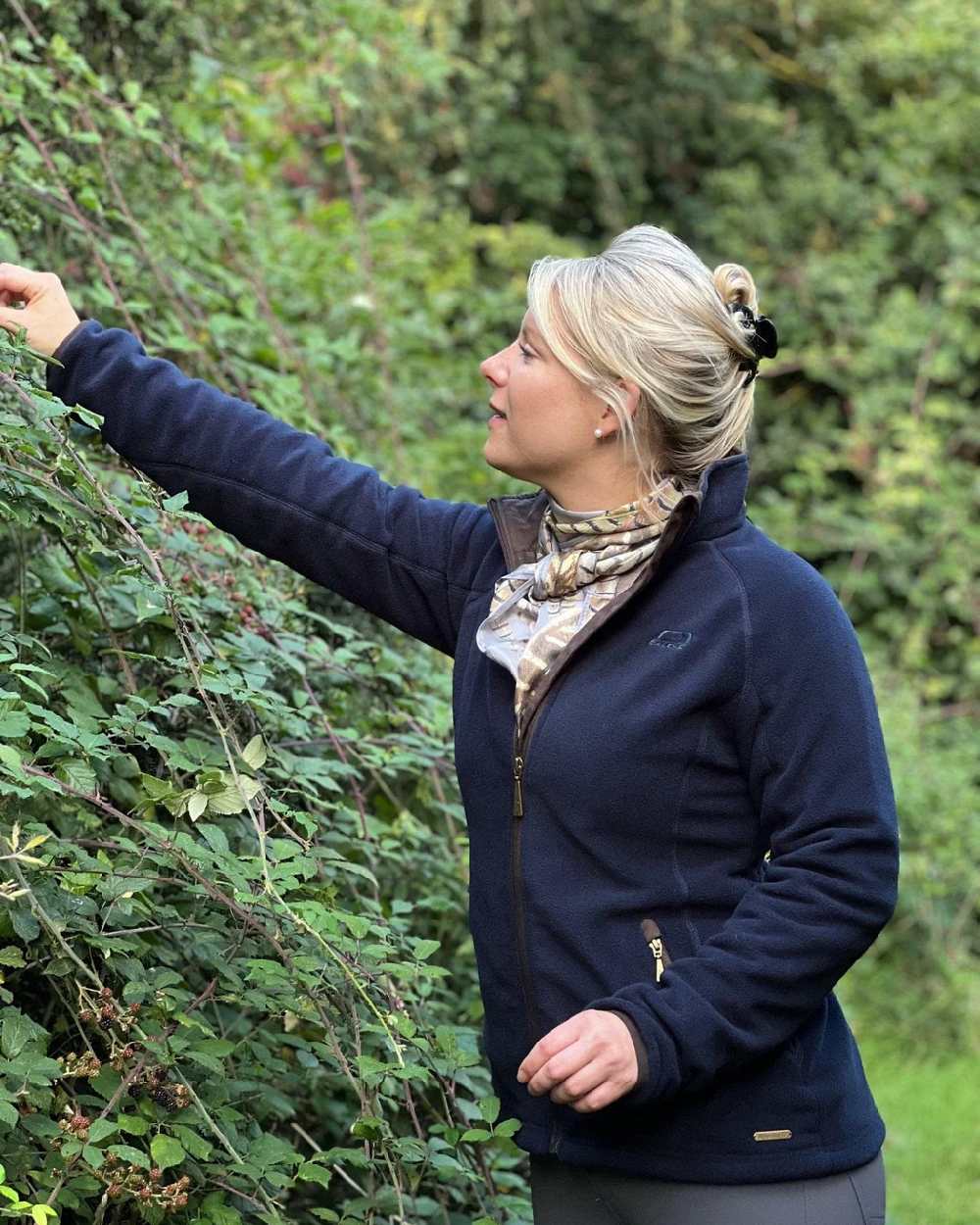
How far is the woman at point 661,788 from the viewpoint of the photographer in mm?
1883

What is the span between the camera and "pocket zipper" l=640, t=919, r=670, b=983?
6.31ft

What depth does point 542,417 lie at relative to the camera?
210 cm

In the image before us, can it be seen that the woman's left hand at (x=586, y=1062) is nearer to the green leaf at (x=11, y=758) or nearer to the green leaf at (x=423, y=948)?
the green leaf at (x=423, y=948)

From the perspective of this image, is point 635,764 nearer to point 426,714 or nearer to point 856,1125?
point 856,1125

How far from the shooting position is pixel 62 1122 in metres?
1.85

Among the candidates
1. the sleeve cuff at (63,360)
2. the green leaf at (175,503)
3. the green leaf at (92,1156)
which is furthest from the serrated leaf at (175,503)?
the green leaf at (92,1156)

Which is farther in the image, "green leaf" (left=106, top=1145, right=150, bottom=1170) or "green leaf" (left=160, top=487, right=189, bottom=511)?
"green leaf" (left=160, top=487, right=189, bottom=511)

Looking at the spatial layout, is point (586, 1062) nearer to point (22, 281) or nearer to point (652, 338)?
point (652, 338)

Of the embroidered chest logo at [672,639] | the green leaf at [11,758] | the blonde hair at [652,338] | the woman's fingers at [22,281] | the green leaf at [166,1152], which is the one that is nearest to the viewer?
the green leaf at [11,758]

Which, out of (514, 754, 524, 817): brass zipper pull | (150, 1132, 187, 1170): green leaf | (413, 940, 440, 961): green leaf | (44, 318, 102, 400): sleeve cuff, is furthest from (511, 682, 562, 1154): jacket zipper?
(44, 318, 102, 400): sleeve cuff

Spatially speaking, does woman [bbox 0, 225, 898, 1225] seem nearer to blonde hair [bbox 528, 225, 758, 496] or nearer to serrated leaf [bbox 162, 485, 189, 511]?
blonde hair [bbox 528, 225, 758, 496]

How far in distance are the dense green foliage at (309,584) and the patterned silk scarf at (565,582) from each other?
12.8 inches

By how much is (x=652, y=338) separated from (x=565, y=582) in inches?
12.4

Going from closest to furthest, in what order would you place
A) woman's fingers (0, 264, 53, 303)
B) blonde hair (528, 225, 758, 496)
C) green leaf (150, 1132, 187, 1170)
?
green leaf (150, 1132, 187, 1170)
blonde hair (528, 225, 758, 496)
woman's fingers (0, 264, 53, 303)
